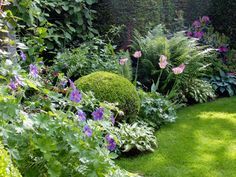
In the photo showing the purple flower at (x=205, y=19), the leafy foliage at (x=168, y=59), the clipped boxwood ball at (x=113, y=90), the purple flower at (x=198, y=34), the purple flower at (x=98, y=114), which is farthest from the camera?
the purple flower at (x=205, y=19)

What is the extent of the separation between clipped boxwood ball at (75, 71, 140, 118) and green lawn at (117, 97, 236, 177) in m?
0.50

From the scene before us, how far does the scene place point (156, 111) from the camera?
15.6ft

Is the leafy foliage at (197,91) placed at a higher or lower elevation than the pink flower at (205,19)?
lower

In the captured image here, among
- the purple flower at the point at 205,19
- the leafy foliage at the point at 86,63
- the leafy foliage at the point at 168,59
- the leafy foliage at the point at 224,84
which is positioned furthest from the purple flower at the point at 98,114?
the purple flower at the point at 205,19

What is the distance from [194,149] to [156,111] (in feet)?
2.46

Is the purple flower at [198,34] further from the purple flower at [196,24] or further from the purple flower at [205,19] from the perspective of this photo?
the purple flower at [205,19]

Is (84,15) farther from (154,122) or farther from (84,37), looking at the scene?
(154,122)

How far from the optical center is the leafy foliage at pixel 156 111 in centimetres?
473

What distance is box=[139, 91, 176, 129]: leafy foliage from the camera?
15.5 ft

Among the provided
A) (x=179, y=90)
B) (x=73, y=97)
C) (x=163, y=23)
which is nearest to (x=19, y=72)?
(x=73, y=97)

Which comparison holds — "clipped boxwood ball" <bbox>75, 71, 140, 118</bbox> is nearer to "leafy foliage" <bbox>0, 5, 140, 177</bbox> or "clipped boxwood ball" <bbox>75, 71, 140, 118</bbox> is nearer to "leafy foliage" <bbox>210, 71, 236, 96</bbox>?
"leafy foliage" <bbox>0, 5, 140, 177</bbox>

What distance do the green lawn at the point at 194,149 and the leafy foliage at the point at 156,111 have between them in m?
0.10

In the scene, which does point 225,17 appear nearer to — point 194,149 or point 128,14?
point 128,14

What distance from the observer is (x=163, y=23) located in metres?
7.21
